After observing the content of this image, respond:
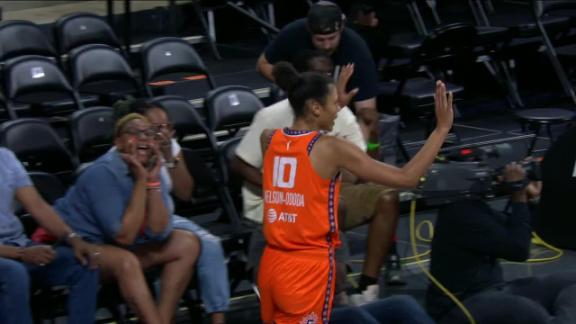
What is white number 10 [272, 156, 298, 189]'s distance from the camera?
4.85 m

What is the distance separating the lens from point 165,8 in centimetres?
1086

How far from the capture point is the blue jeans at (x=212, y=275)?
19.1 feet

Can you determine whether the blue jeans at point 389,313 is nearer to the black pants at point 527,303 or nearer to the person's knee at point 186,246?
the black pants at point 527,303

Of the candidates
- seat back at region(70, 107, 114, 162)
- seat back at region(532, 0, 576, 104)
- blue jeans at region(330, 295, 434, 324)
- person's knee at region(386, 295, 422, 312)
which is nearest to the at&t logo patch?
blue jeans at region(330, 295, 434, 324)

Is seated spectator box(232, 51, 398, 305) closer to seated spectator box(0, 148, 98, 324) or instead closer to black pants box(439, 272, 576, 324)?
seated spectator box(0, 148, 98, 324)

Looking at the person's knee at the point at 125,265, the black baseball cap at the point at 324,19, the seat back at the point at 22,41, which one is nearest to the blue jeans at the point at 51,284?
the person's knee at the point at 125,265

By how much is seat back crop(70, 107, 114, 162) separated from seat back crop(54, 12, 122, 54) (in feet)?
6.85

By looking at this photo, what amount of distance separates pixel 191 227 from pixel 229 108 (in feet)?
5.53

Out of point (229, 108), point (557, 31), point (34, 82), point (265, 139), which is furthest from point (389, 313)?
point (557, 31)

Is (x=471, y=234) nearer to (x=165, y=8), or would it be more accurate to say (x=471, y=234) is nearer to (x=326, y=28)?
(x=326, y=28)

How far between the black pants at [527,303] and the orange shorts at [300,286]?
545 millimetres

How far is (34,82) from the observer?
8.05 metres

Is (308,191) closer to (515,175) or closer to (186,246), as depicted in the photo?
(515,175)

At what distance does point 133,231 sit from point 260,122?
Answer: 0.88 meters
